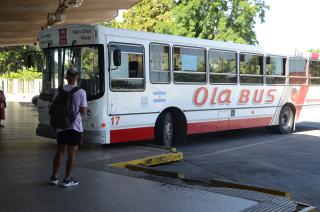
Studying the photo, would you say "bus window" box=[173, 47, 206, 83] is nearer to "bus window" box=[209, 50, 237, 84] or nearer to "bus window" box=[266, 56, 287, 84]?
"bus window" box=[209, 50, 237, 84]

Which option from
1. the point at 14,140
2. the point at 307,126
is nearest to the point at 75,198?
the point at 14,140

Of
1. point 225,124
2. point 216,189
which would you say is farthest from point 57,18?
point 216,189

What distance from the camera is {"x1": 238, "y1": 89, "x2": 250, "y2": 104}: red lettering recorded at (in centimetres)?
1495

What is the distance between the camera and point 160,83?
12359 mm

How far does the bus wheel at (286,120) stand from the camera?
669 inches

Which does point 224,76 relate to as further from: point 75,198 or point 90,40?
point 75,198

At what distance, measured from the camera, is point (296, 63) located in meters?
17.5

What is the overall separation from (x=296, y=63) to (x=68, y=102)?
12.0 m

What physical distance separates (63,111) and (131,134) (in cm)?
447

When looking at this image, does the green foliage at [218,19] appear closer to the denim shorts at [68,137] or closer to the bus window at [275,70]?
the bus window at [275,70]

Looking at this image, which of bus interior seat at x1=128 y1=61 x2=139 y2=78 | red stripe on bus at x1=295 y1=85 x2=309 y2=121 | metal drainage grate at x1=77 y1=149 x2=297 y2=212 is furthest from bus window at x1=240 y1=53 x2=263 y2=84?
metal drainage grate at x1=77 y1=149 x2=297 y2=212

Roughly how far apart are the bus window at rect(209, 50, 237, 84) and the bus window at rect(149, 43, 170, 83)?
1814 millimetres

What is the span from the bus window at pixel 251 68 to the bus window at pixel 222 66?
0.40 meters

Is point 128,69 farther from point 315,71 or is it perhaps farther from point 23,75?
point 23,75
